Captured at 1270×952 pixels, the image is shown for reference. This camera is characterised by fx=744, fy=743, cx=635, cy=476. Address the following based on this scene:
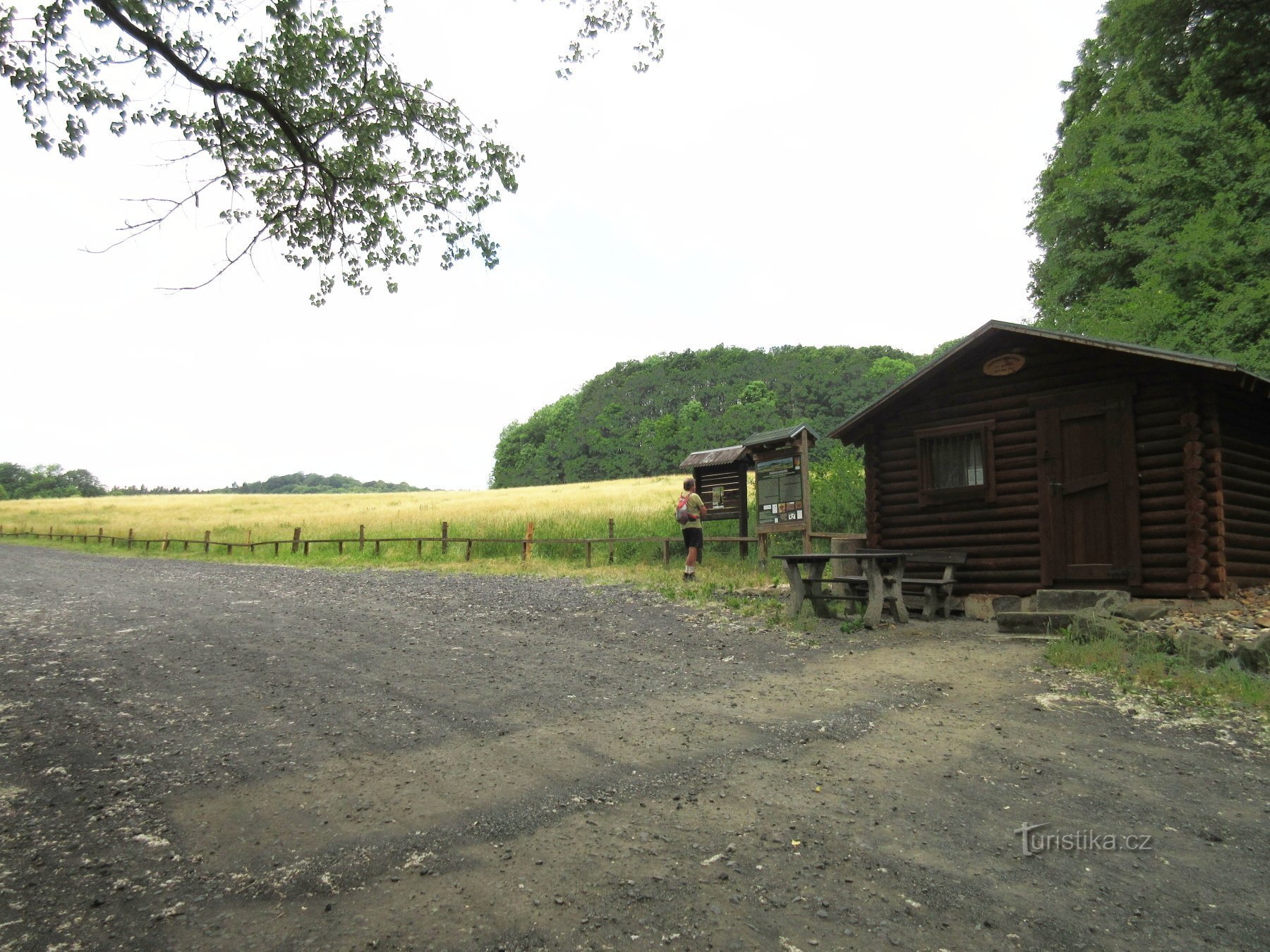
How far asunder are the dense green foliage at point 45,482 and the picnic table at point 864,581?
106m

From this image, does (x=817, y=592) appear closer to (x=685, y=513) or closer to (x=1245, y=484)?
(x=685, y=513)

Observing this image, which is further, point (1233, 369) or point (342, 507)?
point (342, 507)

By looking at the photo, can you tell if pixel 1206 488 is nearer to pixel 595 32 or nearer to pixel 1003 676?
pixel 1003 676

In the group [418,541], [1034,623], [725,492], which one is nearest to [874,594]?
[1034,623]

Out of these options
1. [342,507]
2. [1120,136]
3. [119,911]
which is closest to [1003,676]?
[119,911]

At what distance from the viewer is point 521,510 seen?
96.3 ft

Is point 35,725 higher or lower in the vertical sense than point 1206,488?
lower

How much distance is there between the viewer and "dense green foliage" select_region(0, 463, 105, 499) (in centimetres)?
9362

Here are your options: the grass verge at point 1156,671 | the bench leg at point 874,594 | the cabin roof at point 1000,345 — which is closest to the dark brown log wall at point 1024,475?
the cabin roof at point 1000,345

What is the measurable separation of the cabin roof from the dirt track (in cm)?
456

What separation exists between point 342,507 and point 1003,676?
43054 millimetres

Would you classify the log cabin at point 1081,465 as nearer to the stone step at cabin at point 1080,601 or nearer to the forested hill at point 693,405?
the stone step at cabin at point 1080,601

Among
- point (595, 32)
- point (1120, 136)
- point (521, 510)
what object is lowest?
point (521, 510)
